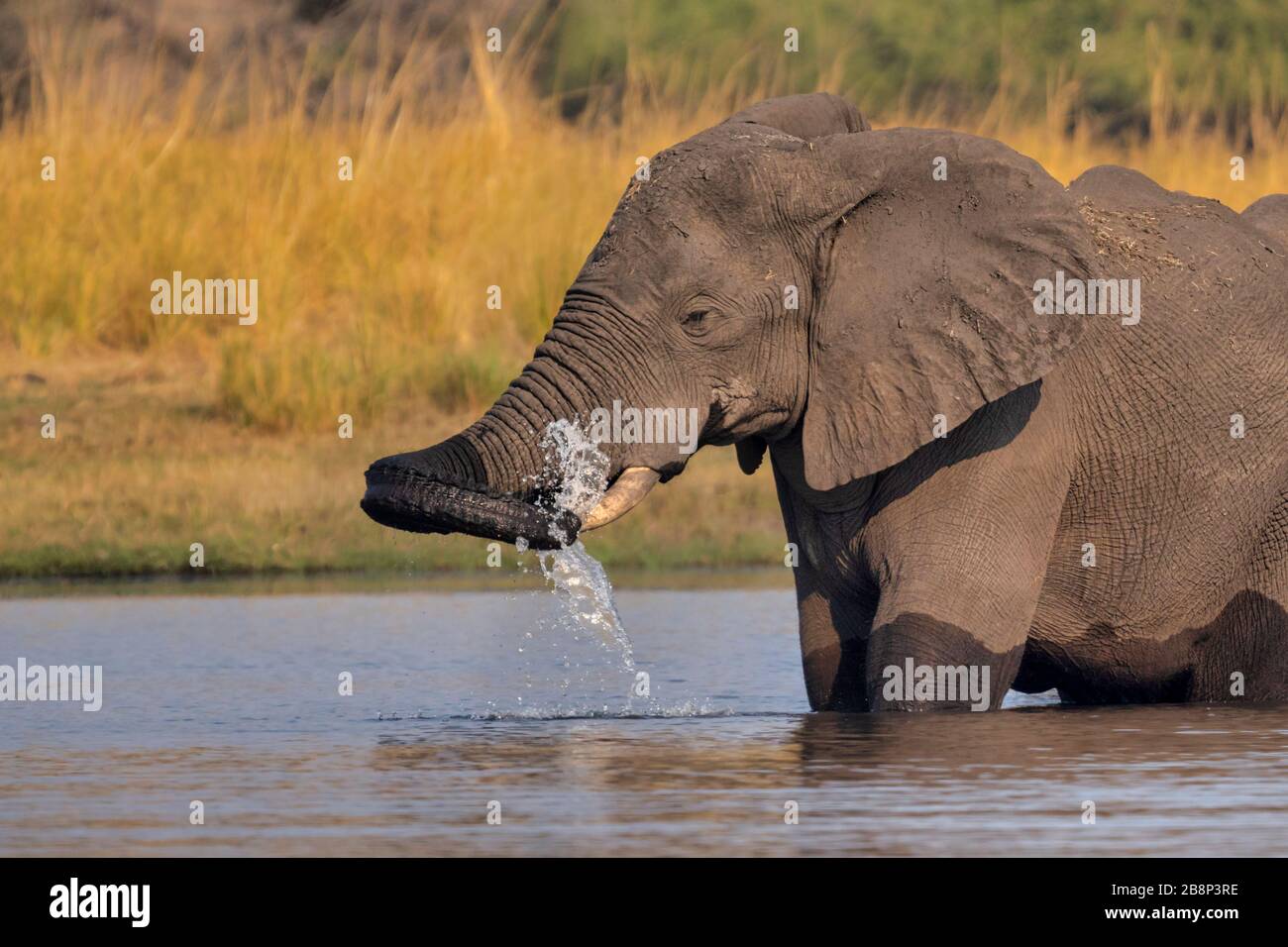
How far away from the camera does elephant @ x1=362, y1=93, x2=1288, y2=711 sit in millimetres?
8320

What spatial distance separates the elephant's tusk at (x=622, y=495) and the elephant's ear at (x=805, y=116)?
1.15 m

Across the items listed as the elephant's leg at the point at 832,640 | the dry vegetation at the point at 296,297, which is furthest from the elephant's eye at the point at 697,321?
the dry vegetation at the point at 296,297

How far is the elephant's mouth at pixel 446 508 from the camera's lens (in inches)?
309

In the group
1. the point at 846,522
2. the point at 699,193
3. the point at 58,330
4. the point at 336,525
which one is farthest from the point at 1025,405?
the point at 58,330

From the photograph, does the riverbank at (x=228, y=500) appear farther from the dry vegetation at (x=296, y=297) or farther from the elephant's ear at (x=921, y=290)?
the elephant's ear at (x=921, y=290)

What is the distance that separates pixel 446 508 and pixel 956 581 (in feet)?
5.13

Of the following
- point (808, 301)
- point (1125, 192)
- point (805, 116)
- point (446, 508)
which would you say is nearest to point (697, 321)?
point (808, 301)

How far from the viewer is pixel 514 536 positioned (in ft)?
26.1

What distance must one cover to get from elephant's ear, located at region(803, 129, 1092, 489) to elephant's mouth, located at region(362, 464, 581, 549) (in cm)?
98

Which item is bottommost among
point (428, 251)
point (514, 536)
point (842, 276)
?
point (514, 536)

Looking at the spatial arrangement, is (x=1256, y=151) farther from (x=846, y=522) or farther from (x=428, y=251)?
(x=846, y=522)

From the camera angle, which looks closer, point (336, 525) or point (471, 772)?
point (471, 772)

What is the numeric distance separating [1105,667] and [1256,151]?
41.8 ft

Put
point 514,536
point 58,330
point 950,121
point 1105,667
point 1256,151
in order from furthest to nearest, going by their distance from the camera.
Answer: point 950,121 < point 1256,151 < point 58,330 < point 1105,667 < point 514,536
